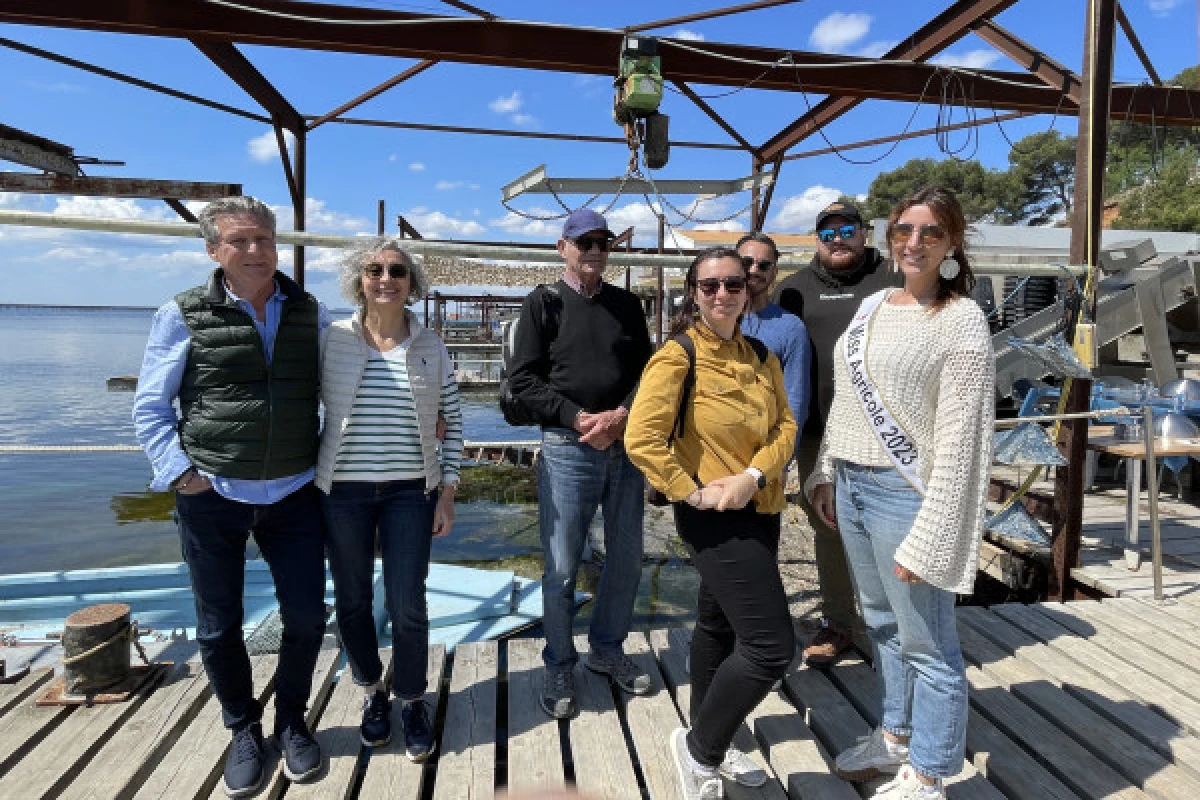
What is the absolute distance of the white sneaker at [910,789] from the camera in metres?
2.00

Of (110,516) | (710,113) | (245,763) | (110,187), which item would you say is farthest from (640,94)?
(110,516)

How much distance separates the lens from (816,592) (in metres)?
6.45

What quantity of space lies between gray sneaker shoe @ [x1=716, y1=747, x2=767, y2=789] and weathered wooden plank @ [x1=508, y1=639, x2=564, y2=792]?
0.51m

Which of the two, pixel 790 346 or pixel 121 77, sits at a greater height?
pixel 121 77

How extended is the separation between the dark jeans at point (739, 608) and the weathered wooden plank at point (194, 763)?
1.58 m

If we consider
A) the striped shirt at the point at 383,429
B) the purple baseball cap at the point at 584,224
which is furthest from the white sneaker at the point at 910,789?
the purple baseball cap at the point at 584,224

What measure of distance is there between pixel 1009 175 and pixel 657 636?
173 ft

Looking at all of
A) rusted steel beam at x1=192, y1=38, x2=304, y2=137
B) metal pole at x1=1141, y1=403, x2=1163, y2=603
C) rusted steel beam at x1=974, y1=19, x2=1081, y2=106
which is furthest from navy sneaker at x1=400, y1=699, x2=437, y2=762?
rusted steel beam at x1=974, y1=19, x2=1081, y2=106

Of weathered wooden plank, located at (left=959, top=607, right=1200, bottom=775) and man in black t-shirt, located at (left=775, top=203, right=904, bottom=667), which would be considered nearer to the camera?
weathered wooden plank, located at (left=959, top=607, right=1200, bottom=775)

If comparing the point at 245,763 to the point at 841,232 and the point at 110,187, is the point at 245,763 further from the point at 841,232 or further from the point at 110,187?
the point at 110,187

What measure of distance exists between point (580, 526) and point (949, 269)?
1.51 meters

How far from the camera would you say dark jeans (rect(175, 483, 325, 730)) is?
2164 millimetres

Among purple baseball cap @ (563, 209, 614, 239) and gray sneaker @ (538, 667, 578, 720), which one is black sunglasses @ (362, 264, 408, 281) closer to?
purple baseball cap @ (563, 209, 614, 239)

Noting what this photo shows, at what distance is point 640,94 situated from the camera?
4.85 meters
